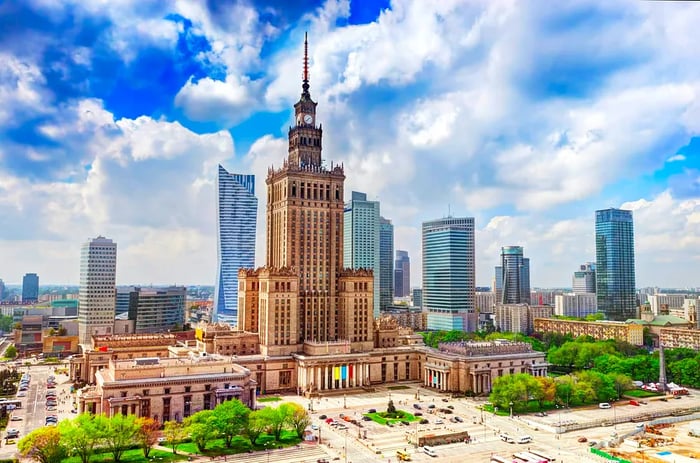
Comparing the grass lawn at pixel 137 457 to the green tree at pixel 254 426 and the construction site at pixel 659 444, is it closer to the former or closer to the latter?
the green tree at pixel 254 426

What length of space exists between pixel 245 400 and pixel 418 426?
33.5 meters

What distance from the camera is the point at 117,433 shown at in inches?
3246

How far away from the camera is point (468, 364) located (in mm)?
137875

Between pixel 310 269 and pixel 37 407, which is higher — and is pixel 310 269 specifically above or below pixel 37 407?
above

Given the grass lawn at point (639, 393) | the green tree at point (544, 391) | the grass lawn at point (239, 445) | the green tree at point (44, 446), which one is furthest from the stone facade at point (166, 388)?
the grass lawn at point (639, 393)

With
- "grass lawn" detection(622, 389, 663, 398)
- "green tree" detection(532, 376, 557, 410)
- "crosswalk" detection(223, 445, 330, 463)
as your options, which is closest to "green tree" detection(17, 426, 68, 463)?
"crosswalk" detection(223, 445, 330, 463)

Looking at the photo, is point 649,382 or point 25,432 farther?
point 649,382

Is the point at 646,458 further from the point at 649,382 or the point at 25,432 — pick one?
the point at 25,432

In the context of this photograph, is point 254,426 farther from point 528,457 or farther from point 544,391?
point 544,391

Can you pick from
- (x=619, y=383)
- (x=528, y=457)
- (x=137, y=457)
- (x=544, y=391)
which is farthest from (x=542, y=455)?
(x=137, y=457)

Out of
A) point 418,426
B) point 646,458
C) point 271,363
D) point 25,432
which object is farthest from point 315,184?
point 646,458

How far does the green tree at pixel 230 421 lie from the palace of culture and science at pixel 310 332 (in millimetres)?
35982

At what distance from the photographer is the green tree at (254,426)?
9081cm

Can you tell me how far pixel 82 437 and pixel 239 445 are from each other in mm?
23644
